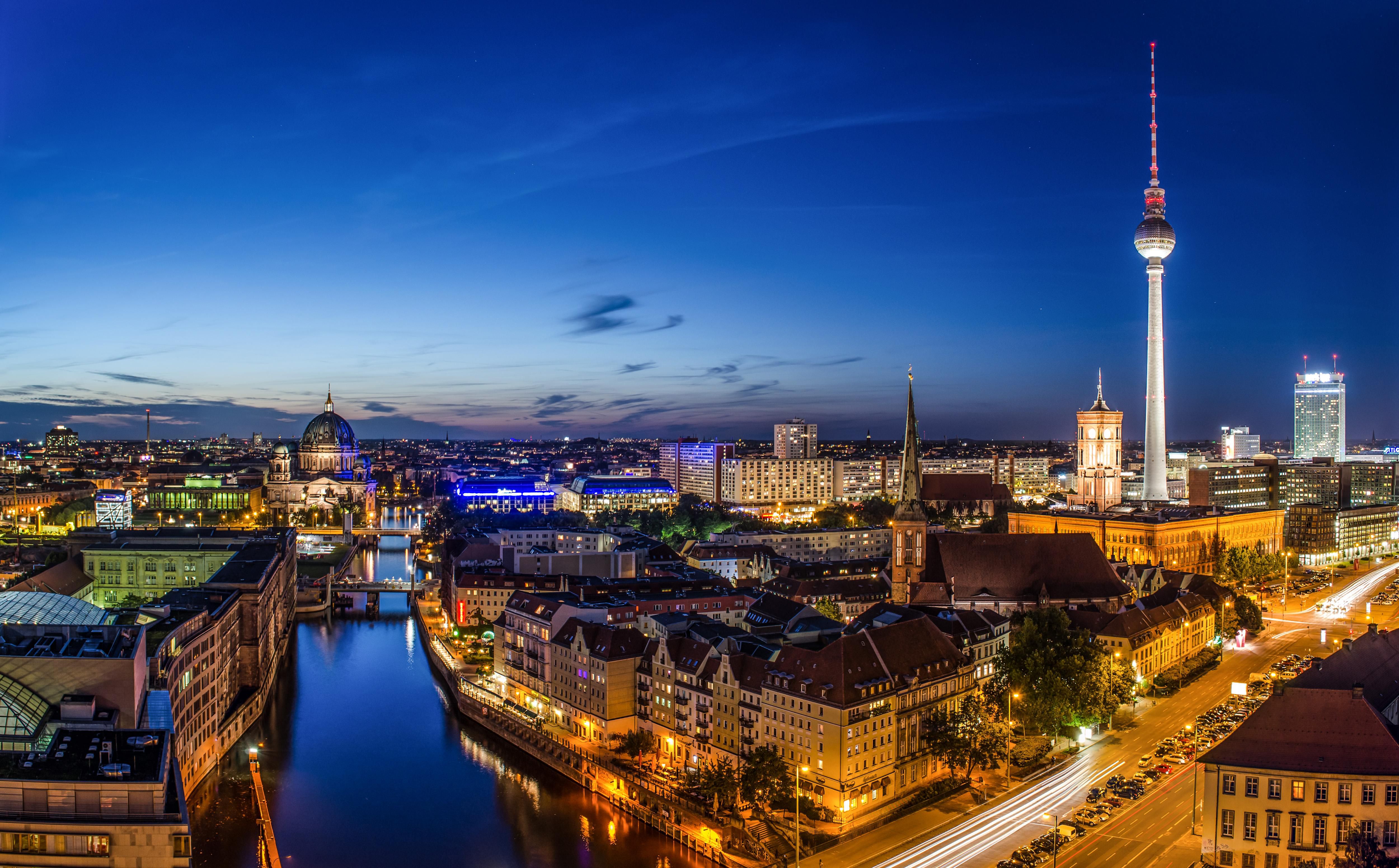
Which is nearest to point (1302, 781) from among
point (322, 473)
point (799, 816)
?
point (799, 816)

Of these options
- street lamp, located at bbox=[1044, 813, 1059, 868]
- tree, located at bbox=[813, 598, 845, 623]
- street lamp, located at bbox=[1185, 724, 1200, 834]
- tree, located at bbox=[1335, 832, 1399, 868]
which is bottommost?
street lamp, located at bbox=[1044, 813, 1059, 868]

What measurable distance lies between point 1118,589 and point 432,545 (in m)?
43.1

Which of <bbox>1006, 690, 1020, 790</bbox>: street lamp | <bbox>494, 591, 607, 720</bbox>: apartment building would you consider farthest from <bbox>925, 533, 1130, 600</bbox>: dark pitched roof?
<bbox>494, 591, 607, 720</bbox>: apartment building

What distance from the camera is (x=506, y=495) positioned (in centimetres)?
9056

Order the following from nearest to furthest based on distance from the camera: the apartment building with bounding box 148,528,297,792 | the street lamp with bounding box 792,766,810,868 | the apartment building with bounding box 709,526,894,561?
the street lamp with bounding box 792,766,810,868
the apartment building with bounding box 148,528,297,792
the apartment building with bounding box 709,526,894,561

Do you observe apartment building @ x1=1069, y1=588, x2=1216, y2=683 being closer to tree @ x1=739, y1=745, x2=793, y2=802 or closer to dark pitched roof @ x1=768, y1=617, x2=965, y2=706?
dark pitched roof @ x1=768, y1=617, x2=965, y2=706

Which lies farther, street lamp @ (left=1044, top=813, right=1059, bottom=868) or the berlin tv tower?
the berlin tv tower

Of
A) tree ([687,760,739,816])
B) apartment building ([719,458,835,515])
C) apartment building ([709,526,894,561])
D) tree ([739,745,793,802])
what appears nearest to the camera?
tree ([739,745,793,802])

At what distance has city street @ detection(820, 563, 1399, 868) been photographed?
1627 cm

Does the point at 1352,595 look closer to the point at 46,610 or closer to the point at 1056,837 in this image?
the point at 1056,837

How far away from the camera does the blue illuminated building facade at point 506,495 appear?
89312mm

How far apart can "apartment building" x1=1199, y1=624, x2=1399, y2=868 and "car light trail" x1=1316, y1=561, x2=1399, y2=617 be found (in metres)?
25.8

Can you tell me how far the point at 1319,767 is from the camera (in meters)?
14.7

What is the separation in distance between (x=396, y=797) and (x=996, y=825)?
12.5 m
